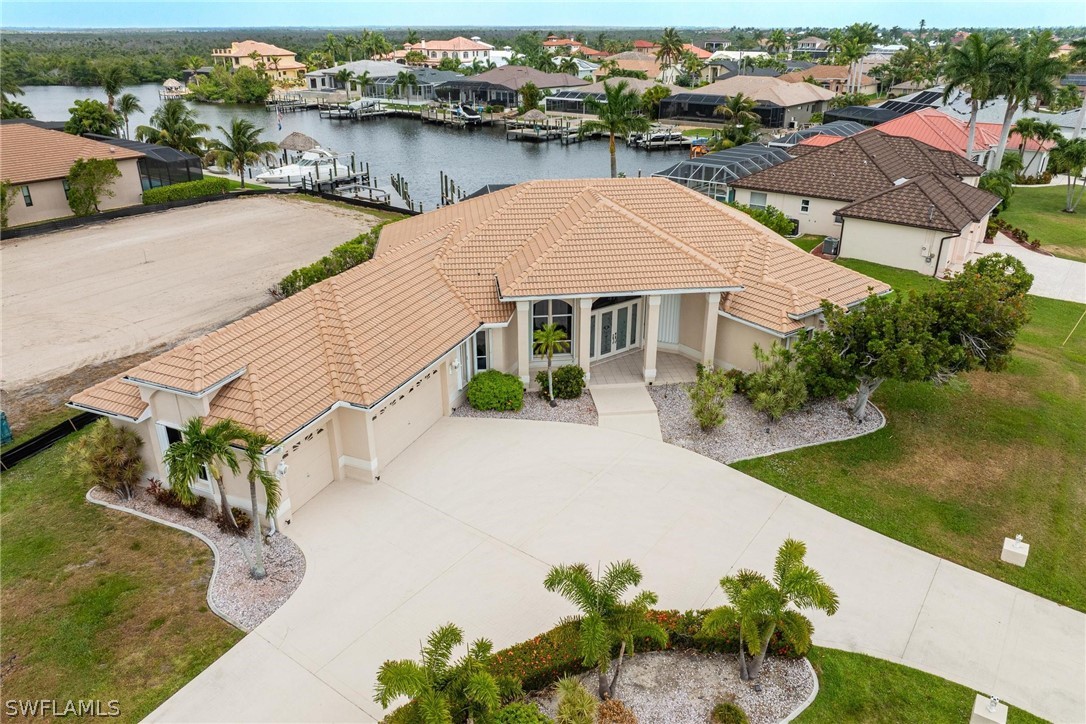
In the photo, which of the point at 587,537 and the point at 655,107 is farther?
the point at 655,107

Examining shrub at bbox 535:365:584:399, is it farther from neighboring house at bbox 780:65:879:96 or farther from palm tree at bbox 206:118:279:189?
neighboring house at bbox 780:65:879:96

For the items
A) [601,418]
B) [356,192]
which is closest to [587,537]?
[601,418]

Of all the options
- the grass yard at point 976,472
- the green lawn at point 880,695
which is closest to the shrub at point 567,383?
the grass yard at point 976,472

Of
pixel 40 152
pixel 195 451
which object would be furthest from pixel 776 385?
pixel 40 152

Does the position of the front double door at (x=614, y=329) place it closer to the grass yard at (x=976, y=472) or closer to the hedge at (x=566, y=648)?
the grass yard at (x=976, y=472)

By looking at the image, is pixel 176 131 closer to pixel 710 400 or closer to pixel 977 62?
pixel 710 400

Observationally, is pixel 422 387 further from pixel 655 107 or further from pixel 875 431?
pixel 655 107
